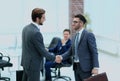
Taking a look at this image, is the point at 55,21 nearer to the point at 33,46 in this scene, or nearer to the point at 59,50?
the point at 59,50

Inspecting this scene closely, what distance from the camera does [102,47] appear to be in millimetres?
8930

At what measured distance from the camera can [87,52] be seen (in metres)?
3.90

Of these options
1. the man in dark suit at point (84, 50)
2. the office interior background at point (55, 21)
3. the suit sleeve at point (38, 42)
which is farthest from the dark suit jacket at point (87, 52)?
the office interior background at point (55, 21)

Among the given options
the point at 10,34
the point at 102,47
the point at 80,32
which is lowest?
the point at 102,47

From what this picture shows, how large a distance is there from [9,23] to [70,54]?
13.7ft

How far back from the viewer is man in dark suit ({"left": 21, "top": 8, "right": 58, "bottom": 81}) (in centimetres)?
405

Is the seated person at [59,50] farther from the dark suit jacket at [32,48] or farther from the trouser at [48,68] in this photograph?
the dark suit jacket at [32,48]

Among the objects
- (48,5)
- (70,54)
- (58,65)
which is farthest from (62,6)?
(70,54)

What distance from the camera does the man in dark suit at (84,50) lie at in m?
3.85

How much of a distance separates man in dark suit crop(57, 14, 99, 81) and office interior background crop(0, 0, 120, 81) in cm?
371

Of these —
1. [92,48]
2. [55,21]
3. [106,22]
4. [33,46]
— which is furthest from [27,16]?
[92,48]

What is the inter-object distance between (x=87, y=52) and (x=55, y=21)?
4720 millimetres

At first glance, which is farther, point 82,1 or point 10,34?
point 82,1

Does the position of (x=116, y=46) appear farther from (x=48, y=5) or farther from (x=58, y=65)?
(x=58, y=65)
